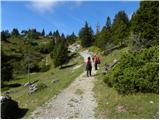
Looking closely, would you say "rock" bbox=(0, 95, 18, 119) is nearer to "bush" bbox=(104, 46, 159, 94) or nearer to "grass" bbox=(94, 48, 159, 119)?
"grass" bbox=(94, 48, 159, 119)

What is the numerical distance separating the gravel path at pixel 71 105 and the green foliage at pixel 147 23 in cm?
1394

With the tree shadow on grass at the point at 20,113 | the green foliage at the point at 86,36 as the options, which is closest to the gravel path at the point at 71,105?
the tree shadow on grass at the point at 20,113

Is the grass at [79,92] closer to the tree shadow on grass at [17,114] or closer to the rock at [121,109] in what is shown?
the tree shadow on grass at [17,114]

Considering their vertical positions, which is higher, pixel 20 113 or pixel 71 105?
pixel 71 105

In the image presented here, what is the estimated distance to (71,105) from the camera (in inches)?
955

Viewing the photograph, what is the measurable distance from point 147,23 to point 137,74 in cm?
1942

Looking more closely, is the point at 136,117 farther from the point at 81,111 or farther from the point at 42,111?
the point at 42,111

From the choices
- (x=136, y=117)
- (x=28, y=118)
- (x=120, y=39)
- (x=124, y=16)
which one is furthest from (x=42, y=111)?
(x=124, y=16)

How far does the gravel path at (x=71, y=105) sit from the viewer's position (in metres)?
22.0

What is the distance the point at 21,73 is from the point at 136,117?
99.0 m

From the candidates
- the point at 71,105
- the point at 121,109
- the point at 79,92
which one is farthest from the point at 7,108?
the point at 79,92

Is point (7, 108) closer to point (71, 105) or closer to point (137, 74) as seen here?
point (71, 105)

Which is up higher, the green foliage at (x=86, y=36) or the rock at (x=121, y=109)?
the green foliage at (x=86, y=36)

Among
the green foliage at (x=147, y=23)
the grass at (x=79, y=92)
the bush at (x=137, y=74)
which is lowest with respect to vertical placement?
the grass at (x=79, y=92)
